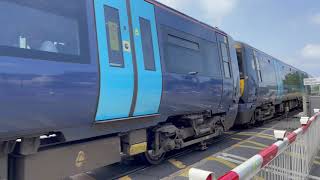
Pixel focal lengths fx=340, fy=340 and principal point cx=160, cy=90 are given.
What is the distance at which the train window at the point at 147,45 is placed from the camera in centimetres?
586

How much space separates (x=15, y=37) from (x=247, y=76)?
10016mm

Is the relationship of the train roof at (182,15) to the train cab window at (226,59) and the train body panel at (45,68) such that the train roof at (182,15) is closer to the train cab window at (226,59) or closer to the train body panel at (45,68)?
the train cab window at (226,59)

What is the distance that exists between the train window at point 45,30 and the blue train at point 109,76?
0.01 m

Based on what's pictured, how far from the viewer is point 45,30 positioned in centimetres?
411

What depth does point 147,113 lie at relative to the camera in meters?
5.88

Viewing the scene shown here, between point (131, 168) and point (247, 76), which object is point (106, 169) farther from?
point (247, 76)

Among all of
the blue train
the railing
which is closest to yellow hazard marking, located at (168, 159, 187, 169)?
the blue train

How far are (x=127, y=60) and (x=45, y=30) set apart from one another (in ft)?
5.04

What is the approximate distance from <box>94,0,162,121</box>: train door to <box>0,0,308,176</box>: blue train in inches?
0.6

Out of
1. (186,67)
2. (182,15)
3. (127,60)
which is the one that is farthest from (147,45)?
(182,15)

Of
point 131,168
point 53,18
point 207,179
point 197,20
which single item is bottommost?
point 131,168

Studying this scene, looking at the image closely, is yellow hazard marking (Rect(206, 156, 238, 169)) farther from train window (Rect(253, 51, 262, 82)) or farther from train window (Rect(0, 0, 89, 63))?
train window (Rect(253, 51, 262, 82))

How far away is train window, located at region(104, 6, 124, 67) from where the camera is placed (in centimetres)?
504

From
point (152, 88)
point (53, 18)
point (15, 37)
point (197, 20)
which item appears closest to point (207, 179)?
point (15, 37)
